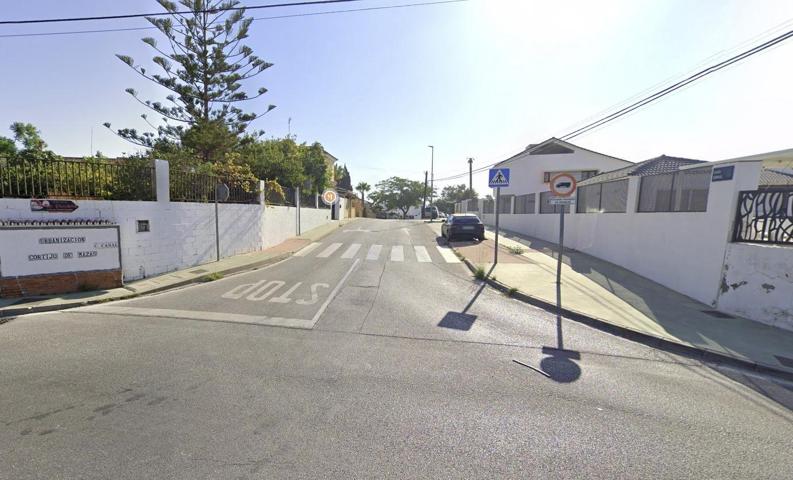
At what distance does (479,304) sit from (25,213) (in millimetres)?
9699

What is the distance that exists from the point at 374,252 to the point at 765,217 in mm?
10964

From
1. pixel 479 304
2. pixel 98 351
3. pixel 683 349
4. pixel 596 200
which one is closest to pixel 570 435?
pixel 683 349

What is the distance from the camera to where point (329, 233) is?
20.8 meters

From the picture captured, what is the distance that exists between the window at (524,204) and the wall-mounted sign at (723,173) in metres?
12.1

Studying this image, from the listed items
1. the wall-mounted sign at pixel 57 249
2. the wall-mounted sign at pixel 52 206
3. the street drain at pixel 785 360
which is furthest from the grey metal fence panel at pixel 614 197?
the wall-mounted sign at pixel 52 206

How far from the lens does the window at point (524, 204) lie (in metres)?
19.2

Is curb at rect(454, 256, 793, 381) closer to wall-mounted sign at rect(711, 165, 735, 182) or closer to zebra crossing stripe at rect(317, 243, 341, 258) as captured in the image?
wall-mounted sign at rect(711, 165, 735, 182)

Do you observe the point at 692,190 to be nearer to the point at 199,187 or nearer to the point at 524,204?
the point at 524,204

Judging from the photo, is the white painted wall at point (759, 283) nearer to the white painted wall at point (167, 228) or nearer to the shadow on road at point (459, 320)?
the shadow on road at point (459, 320)

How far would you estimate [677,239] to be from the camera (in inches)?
312

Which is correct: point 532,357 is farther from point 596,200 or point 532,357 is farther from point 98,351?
point 596,200

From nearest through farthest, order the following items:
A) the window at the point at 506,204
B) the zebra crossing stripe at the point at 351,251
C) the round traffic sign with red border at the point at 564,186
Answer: the round traffic sign with red border at the point at 564,186 < the zebra crossing stripe at the point at 351,251 < the window at the point at 506,204

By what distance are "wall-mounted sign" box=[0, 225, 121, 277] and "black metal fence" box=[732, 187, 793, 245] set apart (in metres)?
13.2

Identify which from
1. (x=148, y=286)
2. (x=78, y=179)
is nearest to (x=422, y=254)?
(x=148, y=286)
